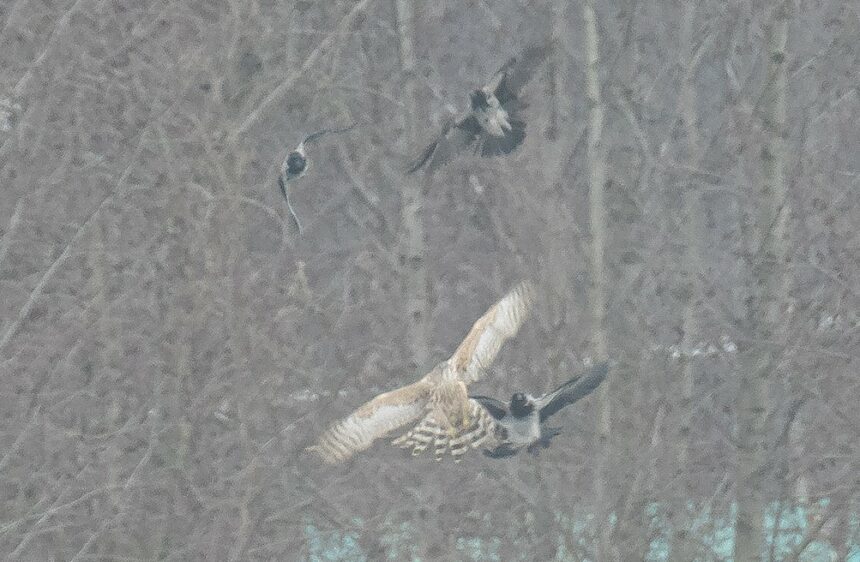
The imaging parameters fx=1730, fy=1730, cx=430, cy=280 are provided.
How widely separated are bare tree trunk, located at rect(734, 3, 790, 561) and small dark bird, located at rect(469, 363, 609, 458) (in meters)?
1.60

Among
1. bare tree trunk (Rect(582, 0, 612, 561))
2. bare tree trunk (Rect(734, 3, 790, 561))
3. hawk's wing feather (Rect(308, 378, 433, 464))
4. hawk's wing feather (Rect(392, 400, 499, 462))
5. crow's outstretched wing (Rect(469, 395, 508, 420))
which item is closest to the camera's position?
hawk's wing feather (Rect(308, 378, 433, 464))

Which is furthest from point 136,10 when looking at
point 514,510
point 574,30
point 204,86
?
point 574,30

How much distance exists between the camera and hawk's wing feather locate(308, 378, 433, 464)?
7.16m

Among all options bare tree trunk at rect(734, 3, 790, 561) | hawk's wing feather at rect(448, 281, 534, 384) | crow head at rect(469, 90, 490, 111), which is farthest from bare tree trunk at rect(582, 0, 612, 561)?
hawk's wing feather at rect(448, 281, 534, 384)

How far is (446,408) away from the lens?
7.68 m

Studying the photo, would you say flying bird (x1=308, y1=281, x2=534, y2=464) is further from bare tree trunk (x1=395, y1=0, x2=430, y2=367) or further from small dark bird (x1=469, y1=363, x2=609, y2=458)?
bare tree trunk (x1=395, y1=0, x2=430, y2=367)

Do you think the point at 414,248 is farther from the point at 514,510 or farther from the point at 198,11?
the point at 514,510

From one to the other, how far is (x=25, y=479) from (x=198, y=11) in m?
4.40

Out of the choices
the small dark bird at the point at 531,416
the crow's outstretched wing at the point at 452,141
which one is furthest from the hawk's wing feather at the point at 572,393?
the crow's outstretched wing at the point at 452,141

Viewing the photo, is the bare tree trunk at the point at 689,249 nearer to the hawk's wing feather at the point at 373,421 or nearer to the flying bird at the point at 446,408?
the flying bird at the point at 446,408

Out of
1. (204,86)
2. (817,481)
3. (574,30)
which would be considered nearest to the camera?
(817,481)

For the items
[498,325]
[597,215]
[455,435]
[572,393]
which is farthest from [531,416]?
[597,215]

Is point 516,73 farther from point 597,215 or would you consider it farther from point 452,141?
point 597,215

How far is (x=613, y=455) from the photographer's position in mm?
9883
